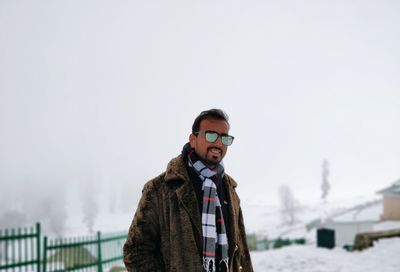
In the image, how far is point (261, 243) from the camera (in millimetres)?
27188

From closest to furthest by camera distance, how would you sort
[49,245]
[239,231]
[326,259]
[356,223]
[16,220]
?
[239,231] < [49,245] < [326,259] < [356,223] < [16,220]

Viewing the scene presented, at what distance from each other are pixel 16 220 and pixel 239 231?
105 m

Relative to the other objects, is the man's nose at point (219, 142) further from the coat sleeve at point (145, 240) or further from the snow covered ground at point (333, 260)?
the snow covered ground at point (333, 260)

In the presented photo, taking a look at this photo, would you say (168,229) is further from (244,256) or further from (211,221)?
(244,256)

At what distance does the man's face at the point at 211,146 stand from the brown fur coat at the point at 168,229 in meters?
0.16

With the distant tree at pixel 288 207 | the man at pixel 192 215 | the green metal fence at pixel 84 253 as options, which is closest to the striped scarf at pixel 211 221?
the man at pixel 192 215

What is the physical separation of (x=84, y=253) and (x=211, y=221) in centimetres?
826

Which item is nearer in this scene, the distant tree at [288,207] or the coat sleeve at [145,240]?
the coat sleeve at [145,240]

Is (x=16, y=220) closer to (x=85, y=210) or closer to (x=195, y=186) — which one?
(x=85, y=210)

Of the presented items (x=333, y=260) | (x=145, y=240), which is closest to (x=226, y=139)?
(x=145, y=240)

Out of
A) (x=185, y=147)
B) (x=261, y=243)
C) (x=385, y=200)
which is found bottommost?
(x=261, y=243)

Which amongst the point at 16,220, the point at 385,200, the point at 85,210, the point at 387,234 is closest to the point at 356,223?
the point at 385,200

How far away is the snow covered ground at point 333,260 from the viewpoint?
860 centimetres

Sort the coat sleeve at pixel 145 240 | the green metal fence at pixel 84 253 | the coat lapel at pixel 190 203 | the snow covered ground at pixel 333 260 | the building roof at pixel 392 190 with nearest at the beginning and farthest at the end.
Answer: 1. the coat sleeve at pixel 145 240
2. the coat lapel at pixel 190 203
3. the green metal fence at pixel 84 253
4. the snow covered ground at pixel 333 260
5. the building roof at pixel 392 190
